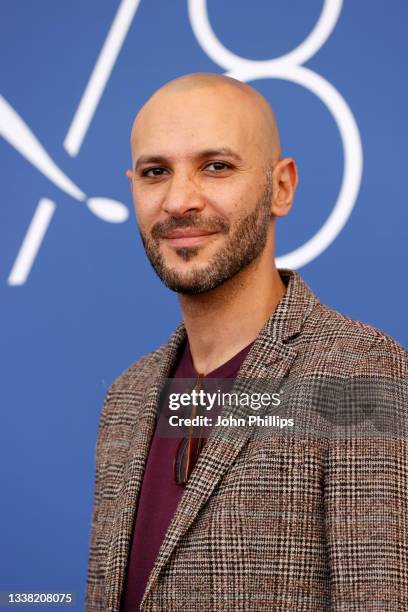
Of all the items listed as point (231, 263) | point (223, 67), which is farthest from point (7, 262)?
point (231, 263)

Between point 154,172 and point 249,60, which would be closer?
point 154,172

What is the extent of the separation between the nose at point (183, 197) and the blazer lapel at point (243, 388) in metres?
0.18

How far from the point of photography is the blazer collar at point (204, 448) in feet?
4.11

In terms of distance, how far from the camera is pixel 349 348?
1.29m

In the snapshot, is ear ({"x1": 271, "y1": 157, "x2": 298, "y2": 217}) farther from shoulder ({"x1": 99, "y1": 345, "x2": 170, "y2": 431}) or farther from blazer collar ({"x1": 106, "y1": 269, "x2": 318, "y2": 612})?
shoulder ({"x1": 99, "y1": 345, "x2": 170, "y2": 431})

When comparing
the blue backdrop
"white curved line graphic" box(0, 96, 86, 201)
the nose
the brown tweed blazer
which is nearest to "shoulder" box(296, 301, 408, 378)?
the brown tweed blazer

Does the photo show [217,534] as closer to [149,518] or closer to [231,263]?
[149,518]

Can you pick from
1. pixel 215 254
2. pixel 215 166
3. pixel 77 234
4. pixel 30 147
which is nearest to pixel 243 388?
pixel 215 254

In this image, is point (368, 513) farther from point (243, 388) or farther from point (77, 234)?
point (77, 234)

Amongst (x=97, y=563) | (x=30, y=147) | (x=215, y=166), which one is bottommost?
(x=97, y=563)

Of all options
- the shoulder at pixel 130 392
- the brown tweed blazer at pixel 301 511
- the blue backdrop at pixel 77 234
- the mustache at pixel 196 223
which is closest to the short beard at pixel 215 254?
the mustache at pixel 196 223

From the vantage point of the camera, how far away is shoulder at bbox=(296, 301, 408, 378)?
4.15 feet

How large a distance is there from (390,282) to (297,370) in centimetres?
77

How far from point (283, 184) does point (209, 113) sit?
171mm
